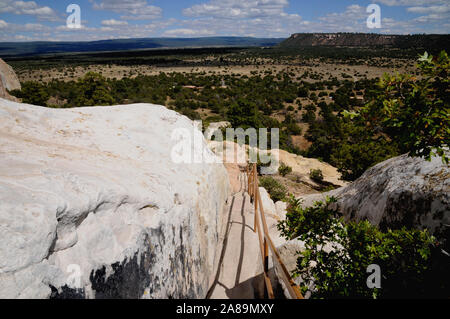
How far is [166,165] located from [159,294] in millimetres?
2870

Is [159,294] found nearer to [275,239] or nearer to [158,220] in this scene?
[158,220]

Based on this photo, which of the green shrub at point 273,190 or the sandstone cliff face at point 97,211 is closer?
the sandstone cliff face at point 97,211

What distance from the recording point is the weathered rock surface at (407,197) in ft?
17.4

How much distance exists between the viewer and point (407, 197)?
614 cm

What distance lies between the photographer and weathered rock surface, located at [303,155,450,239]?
5297 mm

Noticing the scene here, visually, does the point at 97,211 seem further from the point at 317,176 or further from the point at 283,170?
the point at 317,176

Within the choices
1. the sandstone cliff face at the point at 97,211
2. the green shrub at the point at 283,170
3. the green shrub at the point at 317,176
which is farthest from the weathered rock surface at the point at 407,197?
the green shrub at the point at 317,176

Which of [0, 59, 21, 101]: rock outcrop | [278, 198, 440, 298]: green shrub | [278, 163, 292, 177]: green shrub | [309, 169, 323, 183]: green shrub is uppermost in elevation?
[0, 59, 21, 101]: rock outcrop

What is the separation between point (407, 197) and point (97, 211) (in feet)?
22.1

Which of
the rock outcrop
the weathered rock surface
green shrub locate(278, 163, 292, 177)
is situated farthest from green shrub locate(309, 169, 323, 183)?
the rock outcrop

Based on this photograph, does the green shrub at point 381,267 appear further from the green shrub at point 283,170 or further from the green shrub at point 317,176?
the green shrub at point 317,176

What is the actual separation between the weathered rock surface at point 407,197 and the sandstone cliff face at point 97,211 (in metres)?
4.59

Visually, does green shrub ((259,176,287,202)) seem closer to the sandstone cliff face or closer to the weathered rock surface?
the weathered rock surface

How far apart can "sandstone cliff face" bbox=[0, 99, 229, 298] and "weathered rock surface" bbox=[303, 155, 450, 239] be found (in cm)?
459
